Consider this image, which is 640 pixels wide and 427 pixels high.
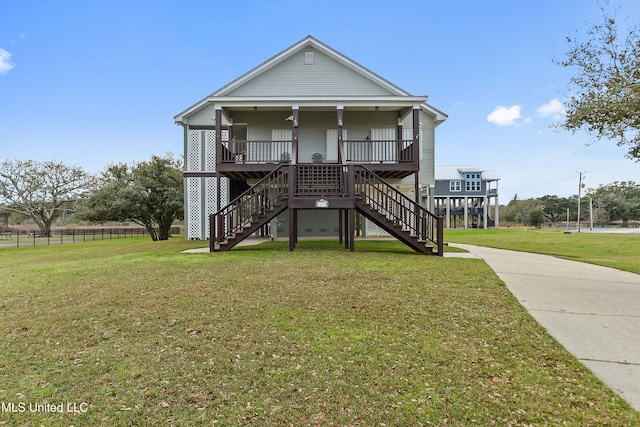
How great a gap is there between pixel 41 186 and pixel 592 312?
45.2 metres

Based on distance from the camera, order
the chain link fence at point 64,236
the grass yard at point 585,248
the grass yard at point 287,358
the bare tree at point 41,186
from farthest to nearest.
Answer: the bare tree at point 41,186
the chain link fence at point 64,236
the grass yard at point 585,248
the grass yard at point 287,358

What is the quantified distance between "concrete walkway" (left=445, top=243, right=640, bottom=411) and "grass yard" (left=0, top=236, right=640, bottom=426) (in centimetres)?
22

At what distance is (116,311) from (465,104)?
2269 cm

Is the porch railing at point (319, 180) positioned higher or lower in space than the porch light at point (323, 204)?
higher

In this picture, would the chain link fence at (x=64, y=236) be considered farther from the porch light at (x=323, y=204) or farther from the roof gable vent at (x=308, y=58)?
the porch light at (x=323, y=204)

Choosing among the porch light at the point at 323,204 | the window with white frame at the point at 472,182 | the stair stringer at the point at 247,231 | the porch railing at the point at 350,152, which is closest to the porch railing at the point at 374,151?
the porch railing at the point at 350,152

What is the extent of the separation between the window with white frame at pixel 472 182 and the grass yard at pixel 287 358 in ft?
120

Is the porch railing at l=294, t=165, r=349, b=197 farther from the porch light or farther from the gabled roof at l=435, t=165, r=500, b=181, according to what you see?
the gabled roof at l=435, t=165, r=500, b=181

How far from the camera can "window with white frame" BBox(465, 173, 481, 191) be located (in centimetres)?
3875

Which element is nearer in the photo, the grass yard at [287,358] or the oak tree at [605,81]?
the grass yard at [287,358]

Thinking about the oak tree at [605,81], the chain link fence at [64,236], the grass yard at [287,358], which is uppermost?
the oak tree at [605,81]

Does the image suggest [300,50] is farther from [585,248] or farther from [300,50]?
[585,248]

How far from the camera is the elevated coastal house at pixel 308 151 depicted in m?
10.3

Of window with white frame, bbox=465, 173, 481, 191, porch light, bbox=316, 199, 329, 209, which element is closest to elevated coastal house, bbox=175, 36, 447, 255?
porch light, bbox=316, 199, 329, 209
